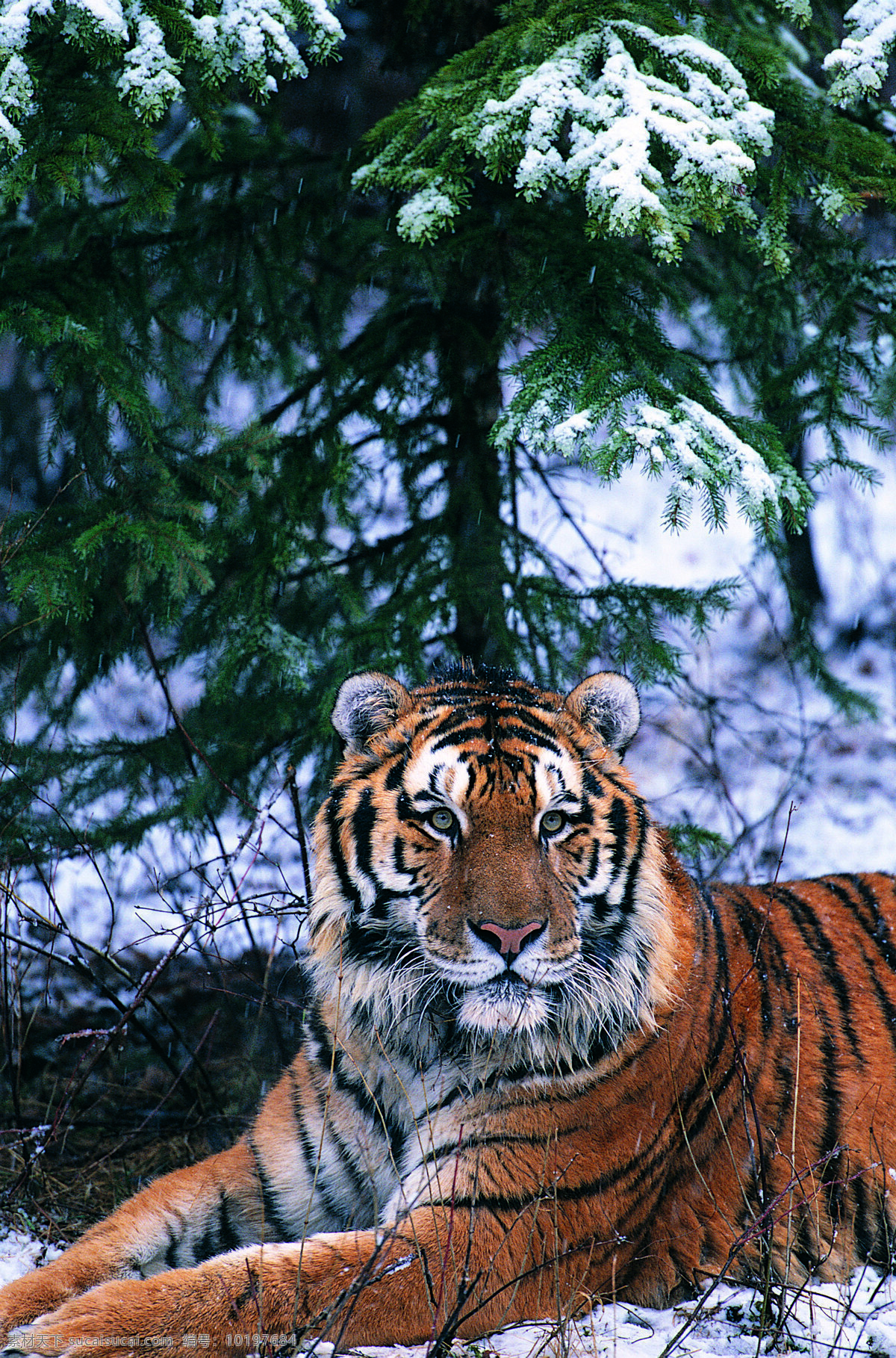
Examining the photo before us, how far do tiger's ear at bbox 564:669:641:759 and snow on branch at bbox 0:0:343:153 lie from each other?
6.77 feet

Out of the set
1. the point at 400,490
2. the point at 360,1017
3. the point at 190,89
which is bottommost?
the point at 360,1017

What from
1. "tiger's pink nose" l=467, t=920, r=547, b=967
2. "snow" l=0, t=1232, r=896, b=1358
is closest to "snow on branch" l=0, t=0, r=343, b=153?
"tiger's pink nose" l=467, t=920, r=547, b=967

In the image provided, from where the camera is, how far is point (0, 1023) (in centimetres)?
424

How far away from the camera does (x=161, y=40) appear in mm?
3285

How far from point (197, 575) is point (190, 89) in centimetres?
160

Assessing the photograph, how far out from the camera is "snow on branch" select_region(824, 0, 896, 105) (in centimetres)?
344

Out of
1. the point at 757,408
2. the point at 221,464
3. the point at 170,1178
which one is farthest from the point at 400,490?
the point at 170,1178

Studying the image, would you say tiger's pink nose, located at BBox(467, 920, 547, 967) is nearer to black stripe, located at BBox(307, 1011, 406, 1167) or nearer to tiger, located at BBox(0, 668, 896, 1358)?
tiger, located at BBox(0, 668, 896, 1358)

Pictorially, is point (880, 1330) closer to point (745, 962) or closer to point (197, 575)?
point (745, 962)

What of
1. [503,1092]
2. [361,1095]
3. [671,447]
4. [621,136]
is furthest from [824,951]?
[621,136]

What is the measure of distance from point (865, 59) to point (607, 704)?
2136mm

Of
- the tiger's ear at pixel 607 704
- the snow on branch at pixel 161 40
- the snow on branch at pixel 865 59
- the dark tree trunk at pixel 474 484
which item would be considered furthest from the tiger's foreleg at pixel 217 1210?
the snow on branch at pixel 865 59

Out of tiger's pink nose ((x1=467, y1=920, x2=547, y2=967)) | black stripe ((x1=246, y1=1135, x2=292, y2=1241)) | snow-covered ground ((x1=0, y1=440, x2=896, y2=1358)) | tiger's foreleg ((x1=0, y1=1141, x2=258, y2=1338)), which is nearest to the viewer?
tiger's pink nose ((x1=467, y1=920, x2=547, y2=967))

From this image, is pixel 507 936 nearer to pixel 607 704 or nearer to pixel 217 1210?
pixel 607 704
